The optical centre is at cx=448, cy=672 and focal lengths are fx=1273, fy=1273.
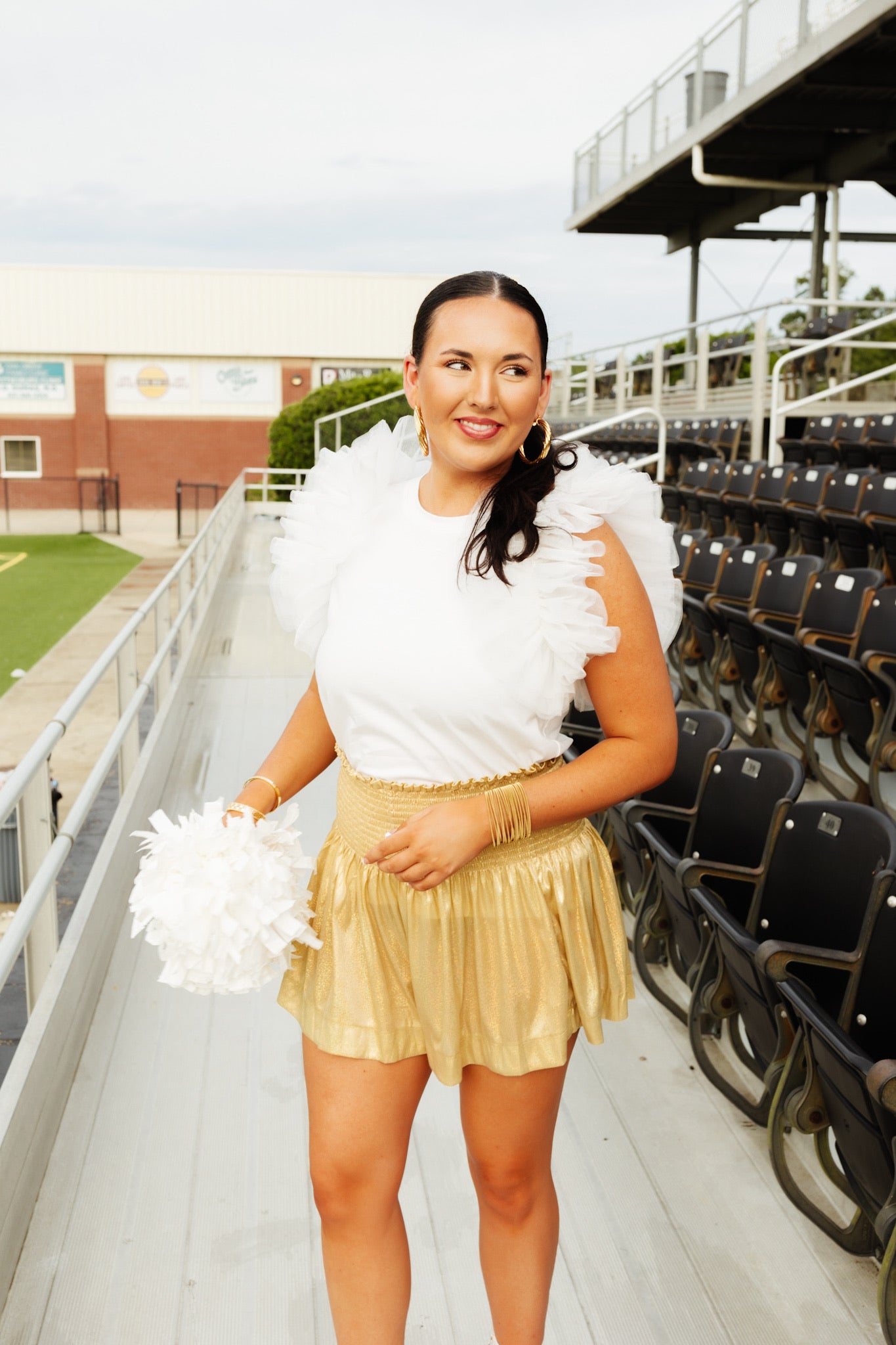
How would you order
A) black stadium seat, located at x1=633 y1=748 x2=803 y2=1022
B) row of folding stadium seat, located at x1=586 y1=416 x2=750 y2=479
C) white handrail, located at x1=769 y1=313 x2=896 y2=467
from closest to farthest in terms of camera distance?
black stadium seat, located at x1=633 y1=748 x2=803 y2=1022, white handrail, located at x1=769 y1=313 x2=896 y2=467, row of folding stadium seat, located at x1=586 y1=416 x2=750 y2=479

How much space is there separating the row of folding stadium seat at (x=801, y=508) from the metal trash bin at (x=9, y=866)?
4.42 meters

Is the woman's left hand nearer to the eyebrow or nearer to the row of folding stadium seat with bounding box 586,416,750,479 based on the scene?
the eyebrow

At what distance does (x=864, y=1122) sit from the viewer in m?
2.16

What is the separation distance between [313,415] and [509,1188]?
829 inches

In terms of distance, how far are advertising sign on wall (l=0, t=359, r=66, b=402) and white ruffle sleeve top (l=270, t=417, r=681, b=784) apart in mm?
32706

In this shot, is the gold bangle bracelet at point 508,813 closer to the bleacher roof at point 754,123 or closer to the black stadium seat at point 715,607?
the black stadium seat at point 715,607

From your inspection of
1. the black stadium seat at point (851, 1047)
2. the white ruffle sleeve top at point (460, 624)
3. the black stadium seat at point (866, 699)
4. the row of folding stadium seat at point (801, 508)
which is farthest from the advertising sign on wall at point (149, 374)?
the white ruffle sleeve top at point (460, 624)

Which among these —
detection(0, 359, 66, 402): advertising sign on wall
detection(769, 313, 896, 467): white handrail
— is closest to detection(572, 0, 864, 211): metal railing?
detection(769, 313, 896, 467): white handrail

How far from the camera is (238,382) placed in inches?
1281

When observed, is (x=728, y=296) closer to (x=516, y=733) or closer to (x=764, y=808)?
(x=764, y=808)

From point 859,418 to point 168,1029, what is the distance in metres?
8.25

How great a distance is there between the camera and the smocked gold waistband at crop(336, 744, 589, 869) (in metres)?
1.63

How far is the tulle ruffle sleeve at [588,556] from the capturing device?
5.14 feet

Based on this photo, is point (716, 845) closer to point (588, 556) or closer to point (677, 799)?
point (677, 799)
